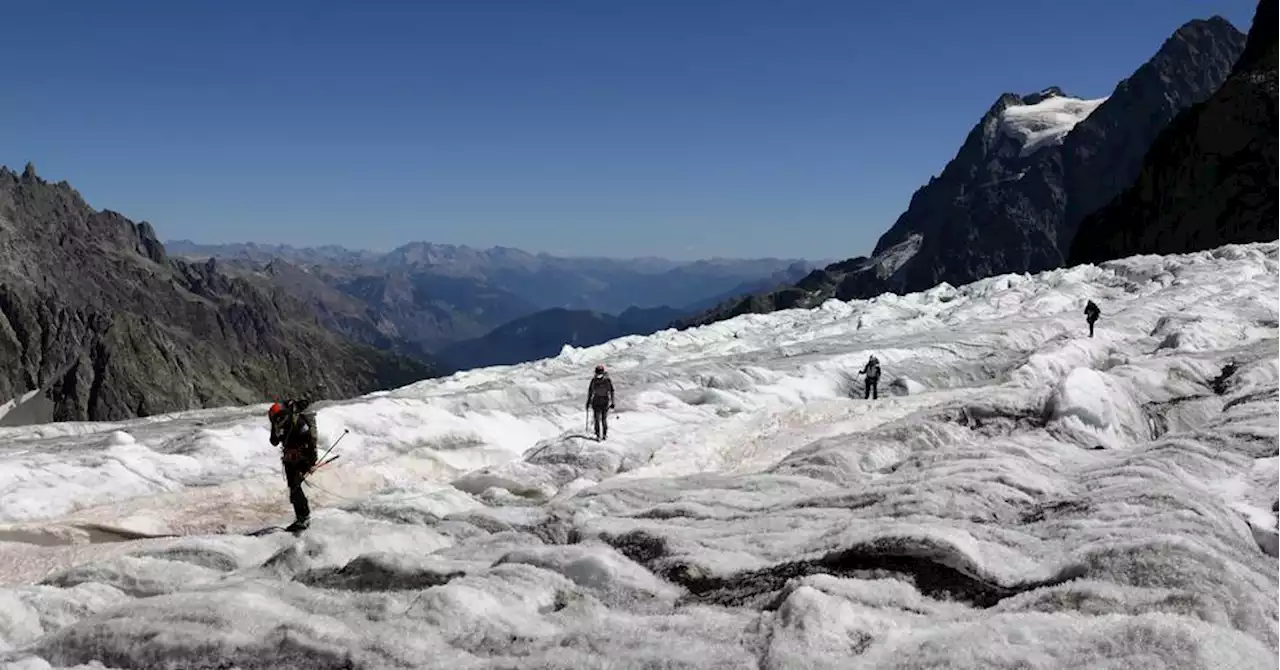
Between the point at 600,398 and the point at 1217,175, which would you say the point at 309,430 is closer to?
the point at 600,398

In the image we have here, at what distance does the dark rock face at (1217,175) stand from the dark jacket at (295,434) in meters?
154

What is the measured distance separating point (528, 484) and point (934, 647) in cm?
1471

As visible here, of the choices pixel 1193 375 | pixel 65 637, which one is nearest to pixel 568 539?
pixel 65 637

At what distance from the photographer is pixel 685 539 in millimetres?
12656

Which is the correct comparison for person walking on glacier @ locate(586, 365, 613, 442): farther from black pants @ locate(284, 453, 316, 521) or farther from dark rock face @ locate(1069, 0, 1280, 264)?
dark rock face @ locate(1069, 0, 1280, 264)

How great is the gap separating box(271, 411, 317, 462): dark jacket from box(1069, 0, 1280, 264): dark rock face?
154 m

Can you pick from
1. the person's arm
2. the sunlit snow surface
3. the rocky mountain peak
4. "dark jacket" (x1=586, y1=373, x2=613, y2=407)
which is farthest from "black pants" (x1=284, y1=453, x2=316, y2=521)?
the rocky mountain peak

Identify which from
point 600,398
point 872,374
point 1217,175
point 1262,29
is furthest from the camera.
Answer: point 1262,29

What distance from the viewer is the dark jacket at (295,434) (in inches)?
609

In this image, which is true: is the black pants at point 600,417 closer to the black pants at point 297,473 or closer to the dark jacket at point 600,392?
the dark jacket at point 600,392

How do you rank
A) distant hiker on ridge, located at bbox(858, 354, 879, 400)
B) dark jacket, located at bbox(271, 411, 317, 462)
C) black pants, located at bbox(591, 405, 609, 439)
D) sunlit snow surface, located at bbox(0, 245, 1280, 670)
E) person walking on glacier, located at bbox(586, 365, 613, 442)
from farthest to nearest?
1. distant hiker on ridge, located at bbox(858, 354, 879, 400)
2. black pants, located at bbox(591, 405, 609, 439)
3. person walking on glacier, located at bbox(586, 365, 613, 442)
4. dark jacket, located at bbox(271, 411, 317, 462)
5. sunlit snow surface, located at bbox(0, 245, 1280, 670)

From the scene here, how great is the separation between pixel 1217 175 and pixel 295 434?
173465mm

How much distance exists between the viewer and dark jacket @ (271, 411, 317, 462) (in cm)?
1548

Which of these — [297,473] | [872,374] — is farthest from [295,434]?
[872,374]
